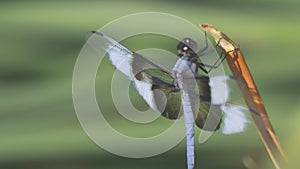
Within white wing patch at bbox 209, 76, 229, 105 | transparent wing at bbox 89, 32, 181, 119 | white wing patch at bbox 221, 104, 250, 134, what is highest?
transparent wing at bbox 89, 32, 181, 119

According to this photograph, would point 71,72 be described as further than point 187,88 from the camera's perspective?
Yes

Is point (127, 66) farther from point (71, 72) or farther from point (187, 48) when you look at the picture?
point (71, 72)

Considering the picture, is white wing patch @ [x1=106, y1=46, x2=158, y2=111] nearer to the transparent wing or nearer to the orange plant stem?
the transparent wing

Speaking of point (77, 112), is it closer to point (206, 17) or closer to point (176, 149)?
point (176, 149)

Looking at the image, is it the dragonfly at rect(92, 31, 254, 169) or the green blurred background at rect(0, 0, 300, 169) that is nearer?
the dragonfly at rect(92, 31, 254, 169)

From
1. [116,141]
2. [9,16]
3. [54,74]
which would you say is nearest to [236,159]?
[116,141]

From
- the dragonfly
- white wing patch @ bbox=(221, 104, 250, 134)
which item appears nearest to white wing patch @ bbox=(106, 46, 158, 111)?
the dragonfly

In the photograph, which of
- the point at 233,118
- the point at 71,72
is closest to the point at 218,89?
the point at 233,118

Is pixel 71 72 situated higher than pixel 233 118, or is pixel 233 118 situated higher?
pixel 71 72
